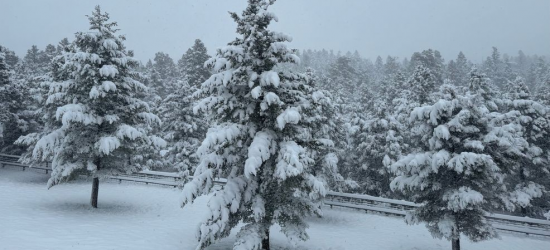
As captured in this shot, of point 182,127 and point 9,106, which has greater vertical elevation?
point 9,106

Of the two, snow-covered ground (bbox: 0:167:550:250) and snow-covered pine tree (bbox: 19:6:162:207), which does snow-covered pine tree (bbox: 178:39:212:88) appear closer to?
snow-covered ground (bbox: 0:167:550:250)

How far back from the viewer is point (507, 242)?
1864 cm

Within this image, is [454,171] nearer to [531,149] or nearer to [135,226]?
[135,226]

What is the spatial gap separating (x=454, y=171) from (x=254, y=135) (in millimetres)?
8440

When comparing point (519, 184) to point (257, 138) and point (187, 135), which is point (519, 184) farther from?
point (187, 135)

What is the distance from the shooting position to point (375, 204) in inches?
965

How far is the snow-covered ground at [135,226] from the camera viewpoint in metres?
13.3

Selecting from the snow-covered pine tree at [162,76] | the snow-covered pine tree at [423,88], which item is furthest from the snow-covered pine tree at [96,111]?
the snow-covered pine tree at [423,88]

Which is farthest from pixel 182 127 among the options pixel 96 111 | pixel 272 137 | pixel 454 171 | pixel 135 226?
pixel 454 171

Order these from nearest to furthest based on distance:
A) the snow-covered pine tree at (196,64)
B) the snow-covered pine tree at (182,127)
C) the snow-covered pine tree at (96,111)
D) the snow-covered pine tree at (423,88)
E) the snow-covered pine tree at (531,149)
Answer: the snow-covered pine tree at (96,111), the snow-covered pine tree at (531,149), the snow-covered pine tree at (182,127), the snow-covered pine tree at (423,88), the snow-covered pine tree at (196,64)

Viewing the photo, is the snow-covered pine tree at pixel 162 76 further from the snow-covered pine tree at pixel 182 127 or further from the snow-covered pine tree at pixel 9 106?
the snow-covered pine tree at pixel 9 106

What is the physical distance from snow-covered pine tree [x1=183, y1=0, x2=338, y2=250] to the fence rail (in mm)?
10583

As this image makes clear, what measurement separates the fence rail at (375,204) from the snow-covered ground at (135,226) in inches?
20.1

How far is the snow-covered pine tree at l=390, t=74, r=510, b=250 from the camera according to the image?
13.0 m
